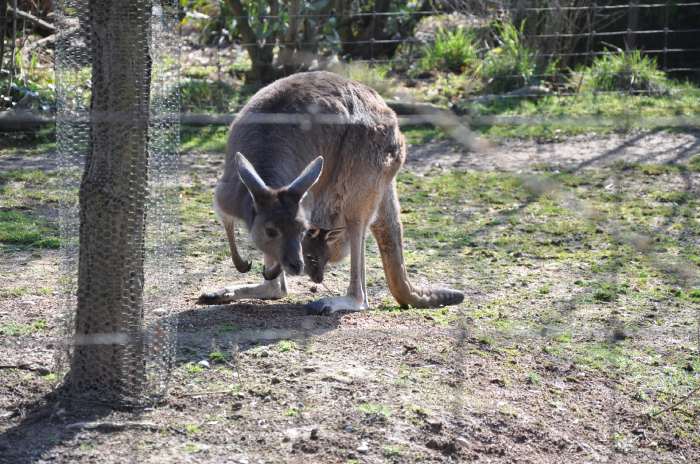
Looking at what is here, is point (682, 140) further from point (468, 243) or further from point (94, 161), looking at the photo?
point (94, 161)

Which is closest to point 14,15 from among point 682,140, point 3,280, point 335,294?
point 3,280

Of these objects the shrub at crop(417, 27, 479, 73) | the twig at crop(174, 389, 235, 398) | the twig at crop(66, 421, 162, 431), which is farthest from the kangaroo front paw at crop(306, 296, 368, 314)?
the shrub at crop(417, 27, 479, 73)

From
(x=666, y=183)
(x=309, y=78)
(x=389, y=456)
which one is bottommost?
(x=389, y=456)

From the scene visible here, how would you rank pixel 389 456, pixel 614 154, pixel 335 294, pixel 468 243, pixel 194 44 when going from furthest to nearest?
pixel 194 44
pixel 614 154
pixel 468 243
pixel 335 294
pixel 389 456

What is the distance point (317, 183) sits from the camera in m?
5.12

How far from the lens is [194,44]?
11867 millimetres

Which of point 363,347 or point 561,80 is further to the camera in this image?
point 561,80

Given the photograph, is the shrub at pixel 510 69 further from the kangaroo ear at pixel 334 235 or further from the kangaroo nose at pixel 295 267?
the kangaroo nose at pixel 295 267

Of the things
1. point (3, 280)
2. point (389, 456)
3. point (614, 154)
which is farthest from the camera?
point (614, 154)

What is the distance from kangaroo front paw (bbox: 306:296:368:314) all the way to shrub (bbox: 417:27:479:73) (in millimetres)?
6130

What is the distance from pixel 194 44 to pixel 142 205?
28.7 ft

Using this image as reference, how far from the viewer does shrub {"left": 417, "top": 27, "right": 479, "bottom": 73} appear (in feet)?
35.4

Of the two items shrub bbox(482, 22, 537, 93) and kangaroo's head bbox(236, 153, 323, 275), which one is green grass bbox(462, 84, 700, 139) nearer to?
shrub bbox(482, 22, 537, 93)

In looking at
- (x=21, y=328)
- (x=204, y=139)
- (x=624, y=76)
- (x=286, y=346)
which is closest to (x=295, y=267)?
(x=286, y=346)
